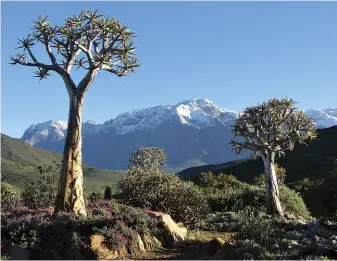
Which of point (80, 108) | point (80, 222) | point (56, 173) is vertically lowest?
point (80, 222)

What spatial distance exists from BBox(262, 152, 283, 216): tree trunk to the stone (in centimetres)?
1186

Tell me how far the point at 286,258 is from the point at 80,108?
26.4 feet

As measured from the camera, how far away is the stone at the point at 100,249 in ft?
33.1

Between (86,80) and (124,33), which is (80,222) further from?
(124,33)

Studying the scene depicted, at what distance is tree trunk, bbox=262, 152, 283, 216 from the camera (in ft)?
66.5

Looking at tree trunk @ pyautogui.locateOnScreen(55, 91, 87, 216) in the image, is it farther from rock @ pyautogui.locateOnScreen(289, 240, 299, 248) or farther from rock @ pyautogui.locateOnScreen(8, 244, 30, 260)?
rock @ pyautogui.locateOnScreen(289, 240, 299, 248)

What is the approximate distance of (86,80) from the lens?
13.7 meters

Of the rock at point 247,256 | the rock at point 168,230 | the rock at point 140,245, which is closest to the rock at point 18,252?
the rock at point 140,245

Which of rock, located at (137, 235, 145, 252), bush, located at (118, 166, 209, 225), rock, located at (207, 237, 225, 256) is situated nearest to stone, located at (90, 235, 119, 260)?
rock, located at (137, 235, 145, 252)

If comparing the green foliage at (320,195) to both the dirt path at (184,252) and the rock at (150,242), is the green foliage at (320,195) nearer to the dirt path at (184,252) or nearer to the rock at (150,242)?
the dirt path at (184,252)

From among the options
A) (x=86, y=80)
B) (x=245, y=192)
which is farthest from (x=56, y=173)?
(x=245, y=192)

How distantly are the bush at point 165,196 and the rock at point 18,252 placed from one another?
22.6ft

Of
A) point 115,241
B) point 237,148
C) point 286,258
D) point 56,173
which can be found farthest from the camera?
point 237,148

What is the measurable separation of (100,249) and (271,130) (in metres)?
13.8
